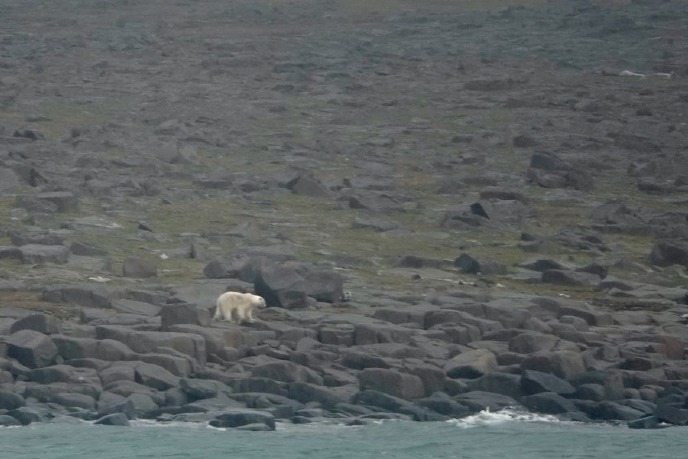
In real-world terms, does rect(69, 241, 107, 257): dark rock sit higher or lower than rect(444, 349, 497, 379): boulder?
lower

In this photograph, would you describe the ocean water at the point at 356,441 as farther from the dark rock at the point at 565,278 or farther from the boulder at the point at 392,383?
the dark rock at the point at 565,278

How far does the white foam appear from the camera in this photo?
22094mm

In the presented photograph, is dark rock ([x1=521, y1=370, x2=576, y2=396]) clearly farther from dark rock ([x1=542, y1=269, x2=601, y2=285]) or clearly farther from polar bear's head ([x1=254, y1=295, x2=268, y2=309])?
dark rock ([x1=542, y1=269, x2=601, y2=285])

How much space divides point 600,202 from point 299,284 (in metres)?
16.9

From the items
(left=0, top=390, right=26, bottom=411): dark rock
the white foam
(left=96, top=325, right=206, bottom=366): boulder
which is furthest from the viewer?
(left=96, top=325, right=206, bottom=366): boulder

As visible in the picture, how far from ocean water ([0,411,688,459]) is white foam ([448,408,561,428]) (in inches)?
0.8

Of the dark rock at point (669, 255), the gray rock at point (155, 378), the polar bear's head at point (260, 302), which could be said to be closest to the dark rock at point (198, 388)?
the gray rock at point (155, 378)

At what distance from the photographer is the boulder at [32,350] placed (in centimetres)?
2282

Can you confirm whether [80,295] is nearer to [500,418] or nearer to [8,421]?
[8,421]

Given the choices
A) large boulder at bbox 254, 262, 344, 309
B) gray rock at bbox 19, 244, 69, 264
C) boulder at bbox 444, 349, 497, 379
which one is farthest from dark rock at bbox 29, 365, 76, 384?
gray rock at bbox 19, 244, 69, 264

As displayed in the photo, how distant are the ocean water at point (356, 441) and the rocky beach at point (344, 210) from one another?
0.32 metres

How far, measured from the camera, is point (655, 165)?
47719mm

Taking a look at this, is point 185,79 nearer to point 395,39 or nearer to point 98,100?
point 98,100

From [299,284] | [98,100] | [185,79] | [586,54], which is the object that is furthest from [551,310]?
[586,54]
